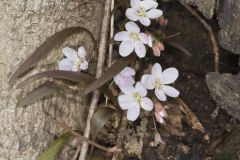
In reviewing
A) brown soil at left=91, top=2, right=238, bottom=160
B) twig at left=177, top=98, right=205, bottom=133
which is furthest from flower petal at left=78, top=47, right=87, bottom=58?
twig at left=177, top=98, right=205, bottom=133

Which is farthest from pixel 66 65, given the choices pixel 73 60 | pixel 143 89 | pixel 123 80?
pixel 143 89

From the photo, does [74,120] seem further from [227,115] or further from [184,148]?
[227,115]

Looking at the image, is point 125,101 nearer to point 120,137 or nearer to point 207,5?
point 120,137

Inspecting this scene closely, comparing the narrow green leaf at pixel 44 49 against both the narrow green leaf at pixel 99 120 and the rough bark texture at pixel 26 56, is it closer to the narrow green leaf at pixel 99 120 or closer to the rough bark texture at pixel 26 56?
the rough bark texture at pixel 26 56

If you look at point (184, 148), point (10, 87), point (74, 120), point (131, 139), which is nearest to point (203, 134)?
point (184, 148)

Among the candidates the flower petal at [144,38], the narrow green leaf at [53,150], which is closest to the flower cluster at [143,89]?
the flower petal at [144,38]
